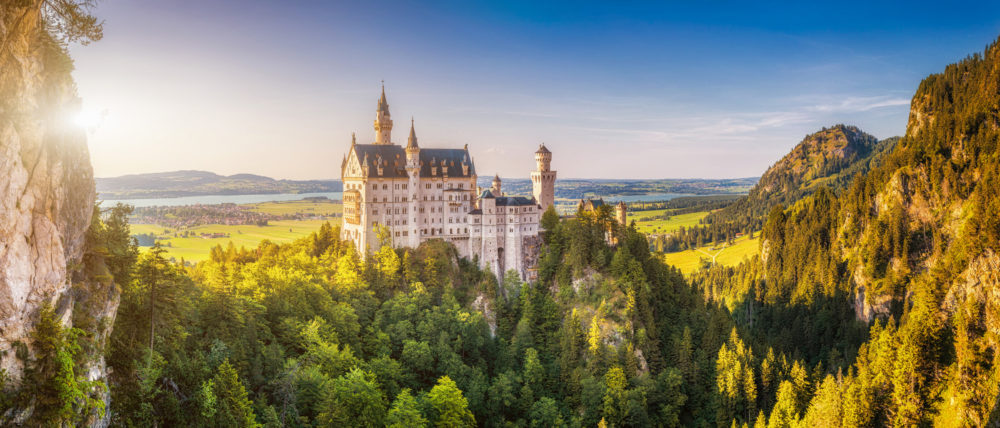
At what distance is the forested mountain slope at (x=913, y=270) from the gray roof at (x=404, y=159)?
5584 cm

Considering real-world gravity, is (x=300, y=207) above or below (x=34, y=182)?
below

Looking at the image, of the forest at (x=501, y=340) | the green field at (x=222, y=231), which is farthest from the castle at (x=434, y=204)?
the green field at (x=222, y=231)

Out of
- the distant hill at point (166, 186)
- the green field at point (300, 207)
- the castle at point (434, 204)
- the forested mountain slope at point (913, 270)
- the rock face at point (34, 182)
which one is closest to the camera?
the rock face at point (34, 182)

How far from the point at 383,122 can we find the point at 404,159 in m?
7.65

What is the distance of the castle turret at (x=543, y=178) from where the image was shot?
87.9 m

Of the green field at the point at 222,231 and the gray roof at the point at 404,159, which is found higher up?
the gray roof at the point at 404,159

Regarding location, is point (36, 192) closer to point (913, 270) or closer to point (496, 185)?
point (496, 185)

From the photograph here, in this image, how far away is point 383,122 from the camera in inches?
3398

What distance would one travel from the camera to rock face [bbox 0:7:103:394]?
24234 millimetres

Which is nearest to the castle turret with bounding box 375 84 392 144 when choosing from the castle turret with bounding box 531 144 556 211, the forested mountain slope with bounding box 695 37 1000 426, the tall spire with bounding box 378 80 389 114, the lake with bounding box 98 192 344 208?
the tall spire with bounding box 378 80 389 114

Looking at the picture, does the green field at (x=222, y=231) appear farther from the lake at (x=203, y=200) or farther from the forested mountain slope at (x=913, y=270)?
the forested mountain slope at (x=913, y=270)

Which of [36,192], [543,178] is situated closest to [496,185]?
[543,178]

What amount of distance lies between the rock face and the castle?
49606mm

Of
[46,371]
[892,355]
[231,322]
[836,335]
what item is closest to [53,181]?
[46,371]
